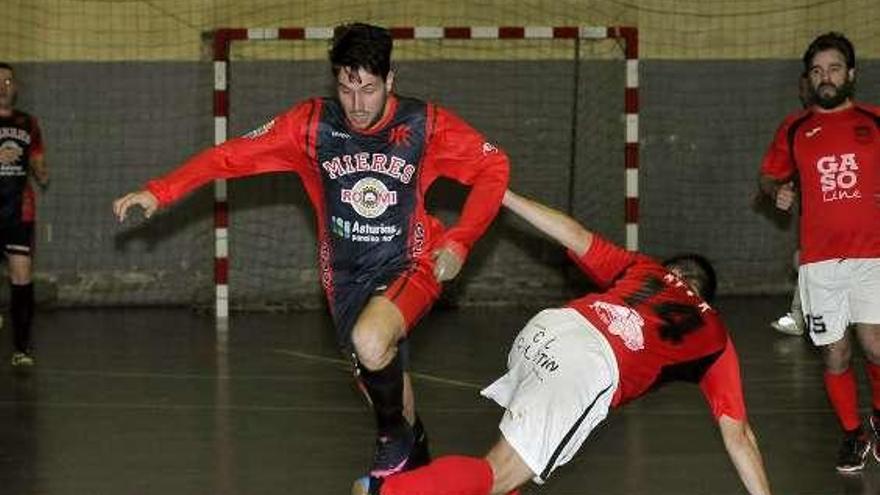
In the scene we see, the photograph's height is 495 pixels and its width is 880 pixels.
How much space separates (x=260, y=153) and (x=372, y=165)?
1.59ft

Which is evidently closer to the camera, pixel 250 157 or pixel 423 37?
pixel 250 157

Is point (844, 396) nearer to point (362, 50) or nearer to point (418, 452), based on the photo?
point (418, 452)

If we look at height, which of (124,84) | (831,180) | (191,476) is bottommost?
(191,476)

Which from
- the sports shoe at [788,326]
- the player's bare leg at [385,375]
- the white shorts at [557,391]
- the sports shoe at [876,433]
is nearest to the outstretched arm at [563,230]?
the white shorts at [557,391]

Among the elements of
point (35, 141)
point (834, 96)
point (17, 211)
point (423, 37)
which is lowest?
point (17, 211)

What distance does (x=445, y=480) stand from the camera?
5410 mm

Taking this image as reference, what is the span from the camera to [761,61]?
1554 centimetres

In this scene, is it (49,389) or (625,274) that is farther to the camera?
(49,389)

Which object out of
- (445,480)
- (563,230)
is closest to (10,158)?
(563,230)

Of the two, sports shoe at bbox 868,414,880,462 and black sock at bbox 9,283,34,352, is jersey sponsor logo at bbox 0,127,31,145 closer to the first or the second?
black sock at bbox 9,283,34,352

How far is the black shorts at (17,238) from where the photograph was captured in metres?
11.4

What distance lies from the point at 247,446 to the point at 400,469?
1956mm

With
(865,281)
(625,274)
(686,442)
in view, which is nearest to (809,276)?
(865,281)

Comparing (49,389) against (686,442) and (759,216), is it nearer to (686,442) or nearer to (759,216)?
(686,442)
